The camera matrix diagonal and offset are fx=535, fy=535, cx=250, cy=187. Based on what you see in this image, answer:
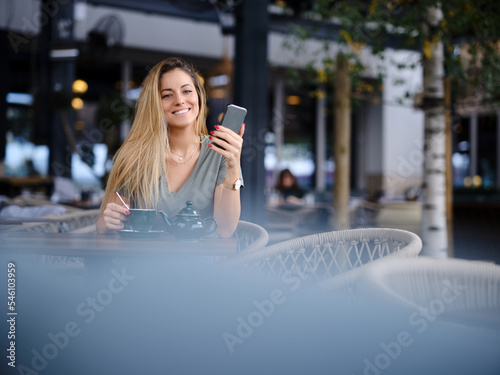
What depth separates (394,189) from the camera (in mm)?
12781

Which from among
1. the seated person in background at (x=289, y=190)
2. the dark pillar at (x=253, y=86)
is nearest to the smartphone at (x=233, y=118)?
the dark pillar at (x=253, y=86)

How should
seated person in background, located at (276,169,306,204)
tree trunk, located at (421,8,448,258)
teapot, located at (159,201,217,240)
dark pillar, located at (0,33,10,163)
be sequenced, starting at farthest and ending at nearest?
dark pillar, located at (0,33,10,163)
seated person in background, located at (276,169,306,204)
tree trunk, located at (421,8,448,258)
teapot, located at (159,201,217,240)

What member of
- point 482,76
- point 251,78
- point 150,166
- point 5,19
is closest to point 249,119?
point 251,78

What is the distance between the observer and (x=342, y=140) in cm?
485

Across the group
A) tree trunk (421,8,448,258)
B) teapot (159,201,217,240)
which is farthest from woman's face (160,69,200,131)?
tree trunk (421,8,448,258)

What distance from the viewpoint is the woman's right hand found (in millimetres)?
1529

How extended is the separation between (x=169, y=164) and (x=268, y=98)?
8.90 m

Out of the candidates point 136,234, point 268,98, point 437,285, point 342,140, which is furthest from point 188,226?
point 268,98

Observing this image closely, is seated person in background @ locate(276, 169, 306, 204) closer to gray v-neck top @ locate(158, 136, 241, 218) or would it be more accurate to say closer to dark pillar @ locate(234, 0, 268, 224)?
dark pillar @ locate(234, 0, 268, 224)

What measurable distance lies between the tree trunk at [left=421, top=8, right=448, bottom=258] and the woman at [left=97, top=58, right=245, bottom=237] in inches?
86.2

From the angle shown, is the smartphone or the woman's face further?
the woman's face

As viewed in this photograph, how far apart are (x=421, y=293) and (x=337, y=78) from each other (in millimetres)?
3919

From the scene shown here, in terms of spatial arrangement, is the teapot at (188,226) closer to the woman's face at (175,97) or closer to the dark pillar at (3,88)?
the woman's face at (175,97)

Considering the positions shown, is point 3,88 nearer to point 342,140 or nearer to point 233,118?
point 342,140
